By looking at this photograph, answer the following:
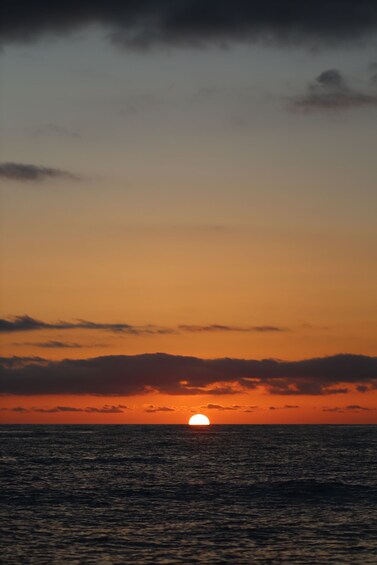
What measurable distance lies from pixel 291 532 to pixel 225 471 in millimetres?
50166

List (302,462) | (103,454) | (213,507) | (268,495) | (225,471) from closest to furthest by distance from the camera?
1. (213,507)
2. (268,495)
3. (225,471)
4. (302,462)
5. (103,454)

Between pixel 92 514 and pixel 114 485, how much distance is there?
75.7 ft

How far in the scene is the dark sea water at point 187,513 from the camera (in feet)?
162

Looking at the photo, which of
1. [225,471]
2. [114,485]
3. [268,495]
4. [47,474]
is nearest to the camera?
[268,495]

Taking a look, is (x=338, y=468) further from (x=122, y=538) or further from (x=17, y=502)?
(x=122, y=538)

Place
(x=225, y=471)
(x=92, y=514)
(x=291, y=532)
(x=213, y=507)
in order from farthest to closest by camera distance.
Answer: (x=225, y=471) < (x=213, y=507) < (x=92, y=514) < (x=291, y=532)

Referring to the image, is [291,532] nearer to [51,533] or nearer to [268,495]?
[51,533]

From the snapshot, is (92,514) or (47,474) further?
(47,474)

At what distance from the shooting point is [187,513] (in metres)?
66.2

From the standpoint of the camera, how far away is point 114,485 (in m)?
87.8

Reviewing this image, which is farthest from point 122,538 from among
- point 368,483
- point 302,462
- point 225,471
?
point 302,462

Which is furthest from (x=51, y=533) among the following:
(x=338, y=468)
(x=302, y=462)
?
(x=302, y=462)

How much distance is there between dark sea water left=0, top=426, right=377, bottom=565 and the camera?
49500mm

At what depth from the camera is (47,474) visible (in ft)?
326
